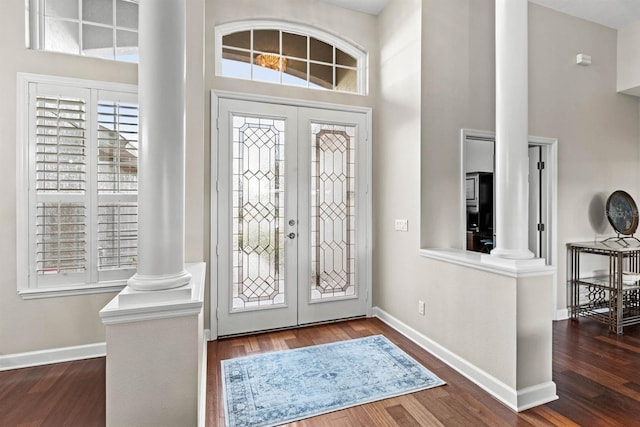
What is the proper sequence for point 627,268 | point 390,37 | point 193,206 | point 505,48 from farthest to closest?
1. point 627,268
2. point 390,37
3. point 193,206
4. point 505,48

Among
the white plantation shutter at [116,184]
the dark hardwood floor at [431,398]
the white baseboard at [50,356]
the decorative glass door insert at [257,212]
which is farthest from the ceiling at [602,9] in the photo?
the white baseboard at [50,356]

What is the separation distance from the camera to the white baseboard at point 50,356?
2.55 m

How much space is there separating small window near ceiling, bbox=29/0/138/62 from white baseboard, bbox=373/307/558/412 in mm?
3764

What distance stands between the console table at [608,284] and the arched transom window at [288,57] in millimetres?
3235

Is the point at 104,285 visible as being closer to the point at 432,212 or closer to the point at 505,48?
the point at 432,212

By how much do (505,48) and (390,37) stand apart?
4.70 ft

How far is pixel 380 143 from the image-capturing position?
3.75 metres

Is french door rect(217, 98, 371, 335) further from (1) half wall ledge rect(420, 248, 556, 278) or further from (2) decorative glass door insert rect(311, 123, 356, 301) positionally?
(1) half wall ledge rect(420, 248, 556, 278)

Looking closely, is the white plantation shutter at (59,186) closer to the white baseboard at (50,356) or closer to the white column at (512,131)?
the white baseboard at (50,356)

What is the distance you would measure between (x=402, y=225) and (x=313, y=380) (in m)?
1.72

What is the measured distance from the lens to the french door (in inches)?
127

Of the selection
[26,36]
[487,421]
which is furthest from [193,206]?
[487,421]

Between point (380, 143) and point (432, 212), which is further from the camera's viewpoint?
point (380, 143)

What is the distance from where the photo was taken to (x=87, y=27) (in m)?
2.84
